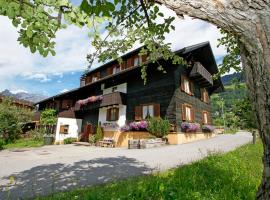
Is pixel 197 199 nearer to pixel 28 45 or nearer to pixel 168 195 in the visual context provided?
pixel 168 195

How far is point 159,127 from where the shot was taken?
16156 millimetres

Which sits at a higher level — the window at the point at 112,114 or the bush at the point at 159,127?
the window at the point at 112,114

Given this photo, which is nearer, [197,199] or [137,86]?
[197,199]

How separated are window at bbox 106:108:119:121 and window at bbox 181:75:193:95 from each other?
22.6 feet

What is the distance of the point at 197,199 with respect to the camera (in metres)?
3.57

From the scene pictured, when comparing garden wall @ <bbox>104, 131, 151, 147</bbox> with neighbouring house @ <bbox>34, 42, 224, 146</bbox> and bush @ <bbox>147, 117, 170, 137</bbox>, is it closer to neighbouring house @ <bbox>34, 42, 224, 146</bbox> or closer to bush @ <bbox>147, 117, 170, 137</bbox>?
neighbouring house @ <bbox>34, 42, 224, 146</bbox>

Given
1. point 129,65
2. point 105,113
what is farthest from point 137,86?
point 105,113

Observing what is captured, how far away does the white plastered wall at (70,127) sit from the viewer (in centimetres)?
2355

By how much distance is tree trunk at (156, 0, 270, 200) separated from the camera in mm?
1899

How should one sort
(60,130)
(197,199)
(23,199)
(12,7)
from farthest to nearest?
(60,130), (23,199), (197,199), (12,7)

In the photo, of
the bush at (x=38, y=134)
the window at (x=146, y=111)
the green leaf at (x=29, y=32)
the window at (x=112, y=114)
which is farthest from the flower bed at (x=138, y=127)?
the green leaf at (x=29, y=32)

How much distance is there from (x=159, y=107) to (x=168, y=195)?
1453 centimetres

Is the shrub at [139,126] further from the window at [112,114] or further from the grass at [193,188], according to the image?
the grass at [193,188]

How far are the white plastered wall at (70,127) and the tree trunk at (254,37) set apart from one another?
23660mm
